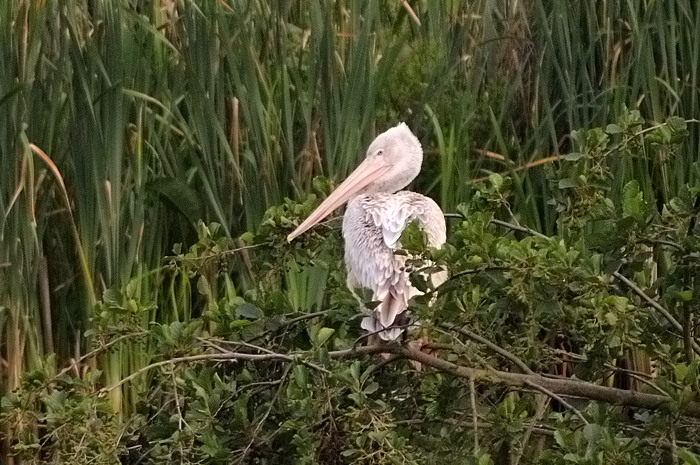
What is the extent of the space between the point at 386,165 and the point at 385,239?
0.52 meters

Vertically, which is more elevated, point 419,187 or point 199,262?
point 199,262

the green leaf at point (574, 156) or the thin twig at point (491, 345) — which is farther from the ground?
the green leaf at point (574, 156)

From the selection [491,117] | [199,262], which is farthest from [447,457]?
[491,117]

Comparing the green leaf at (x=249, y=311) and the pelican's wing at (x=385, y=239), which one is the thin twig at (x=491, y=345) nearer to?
the green leaf at (x=249, y=311)

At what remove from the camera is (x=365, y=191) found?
11.9ft

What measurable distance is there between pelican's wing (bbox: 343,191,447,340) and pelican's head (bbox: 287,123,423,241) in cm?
17

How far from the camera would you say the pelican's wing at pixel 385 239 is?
2934mm

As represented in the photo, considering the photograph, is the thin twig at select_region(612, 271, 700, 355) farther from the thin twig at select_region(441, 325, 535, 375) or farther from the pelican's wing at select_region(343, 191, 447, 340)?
the pelican's wing at select_region(343, 191, 447, 340)

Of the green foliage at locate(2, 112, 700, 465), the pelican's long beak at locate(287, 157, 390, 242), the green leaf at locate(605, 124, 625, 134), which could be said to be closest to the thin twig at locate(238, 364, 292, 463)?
the green foliage at locate(2, 112, 700, 465)

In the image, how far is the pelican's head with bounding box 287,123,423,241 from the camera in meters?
3.52

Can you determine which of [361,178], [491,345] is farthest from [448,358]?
[361,178]

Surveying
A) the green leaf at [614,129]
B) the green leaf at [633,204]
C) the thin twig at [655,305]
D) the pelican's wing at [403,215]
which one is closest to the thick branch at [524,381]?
the thin twig at [655,305]

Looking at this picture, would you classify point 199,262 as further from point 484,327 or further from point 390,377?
point 484,327

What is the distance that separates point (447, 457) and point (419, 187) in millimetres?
1858
